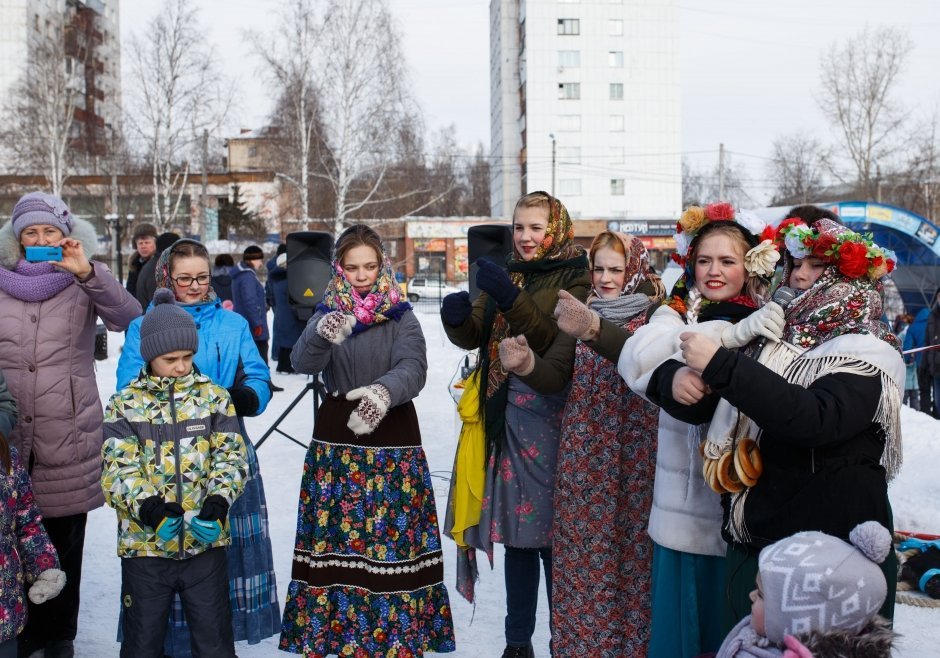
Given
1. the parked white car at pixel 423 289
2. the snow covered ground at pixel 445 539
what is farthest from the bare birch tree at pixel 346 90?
the snow covered ground at pixel 445 539

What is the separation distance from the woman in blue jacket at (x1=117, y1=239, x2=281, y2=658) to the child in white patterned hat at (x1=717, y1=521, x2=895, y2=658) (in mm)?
2080

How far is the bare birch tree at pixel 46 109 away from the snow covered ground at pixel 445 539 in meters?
20.0

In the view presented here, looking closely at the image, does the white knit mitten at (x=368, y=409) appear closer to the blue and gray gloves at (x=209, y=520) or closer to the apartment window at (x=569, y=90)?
the blue and gray gloves at (x=209, y=520)

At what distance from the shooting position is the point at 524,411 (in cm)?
323

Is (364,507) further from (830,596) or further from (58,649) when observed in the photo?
(830,596)

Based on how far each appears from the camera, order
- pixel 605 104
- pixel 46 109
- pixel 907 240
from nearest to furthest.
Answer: pixel 907 240 → pixel 46 109 → pixel 605 104

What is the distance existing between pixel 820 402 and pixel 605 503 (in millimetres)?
1080

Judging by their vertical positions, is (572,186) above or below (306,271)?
above

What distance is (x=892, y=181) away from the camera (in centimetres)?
3472

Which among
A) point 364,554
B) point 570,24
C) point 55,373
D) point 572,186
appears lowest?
point 364,554

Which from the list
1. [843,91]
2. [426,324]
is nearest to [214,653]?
[426,324]

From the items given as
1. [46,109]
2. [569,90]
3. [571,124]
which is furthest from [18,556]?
[569,90]

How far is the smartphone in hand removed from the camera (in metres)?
3.20

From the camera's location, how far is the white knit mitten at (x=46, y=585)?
8.75 feet
